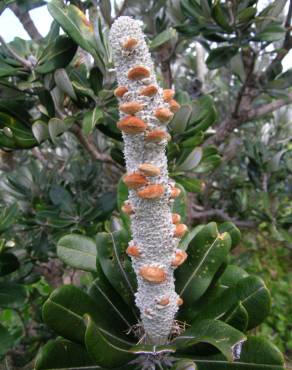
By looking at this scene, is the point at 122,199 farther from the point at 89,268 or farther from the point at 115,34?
the point at 115,34

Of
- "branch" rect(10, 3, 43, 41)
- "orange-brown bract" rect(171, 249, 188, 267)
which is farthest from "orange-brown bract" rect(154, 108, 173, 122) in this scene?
"branch" rect(10, 3, 43, 41)

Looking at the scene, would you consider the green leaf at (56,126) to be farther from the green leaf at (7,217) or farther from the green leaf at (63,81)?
the green leaf at (7,217)

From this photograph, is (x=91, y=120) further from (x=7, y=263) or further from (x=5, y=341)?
(x=5, y=341)

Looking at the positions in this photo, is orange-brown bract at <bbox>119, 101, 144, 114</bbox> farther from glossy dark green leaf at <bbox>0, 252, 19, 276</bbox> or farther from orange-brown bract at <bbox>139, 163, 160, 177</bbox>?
glossy dark green leaf at <bbox>0, 252, 19, 276</bbox>

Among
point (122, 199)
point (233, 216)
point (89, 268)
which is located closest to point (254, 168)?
point (233, 216)

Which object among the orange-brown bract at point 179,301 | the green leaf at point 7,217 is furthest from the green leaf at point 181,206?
the green leaf at point 7,217

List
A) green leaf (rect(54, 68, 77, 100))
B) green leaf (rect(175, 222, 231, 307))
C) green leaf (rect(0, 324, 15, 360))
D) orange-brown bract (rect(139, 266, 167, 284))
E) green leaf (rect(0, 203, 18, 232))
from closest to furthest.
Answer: orange-brown bract (rect(139, 266, 167, 284)) → green leaf (rect(175, 222, 231, 307)) → green leaf (rect(54, 68, 77, 100)) → green leaf (rect(0, 324, 15, 360)) → green leaf (rect(0, 203, 18, 232))
